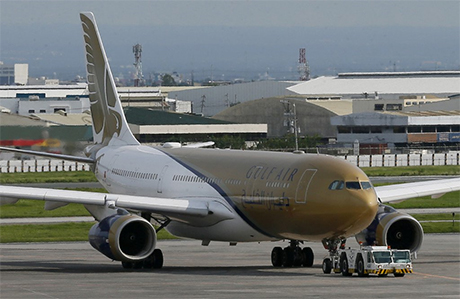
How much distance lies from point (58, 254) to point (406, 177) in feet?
204

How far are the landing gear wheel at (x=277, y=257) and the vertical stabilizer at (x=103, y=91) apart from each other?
54.8ft

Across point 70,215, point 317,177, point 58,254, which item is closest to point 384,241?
point 317,177

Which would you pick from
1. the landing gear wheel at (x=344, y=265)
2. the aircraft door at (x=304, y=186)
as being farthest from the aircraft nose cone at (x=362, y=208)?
the aircraft door at (x=304, y=186)

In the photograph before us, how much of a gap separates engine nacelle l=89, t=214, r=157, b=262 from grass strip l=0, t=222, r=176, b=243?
1733 centimetres

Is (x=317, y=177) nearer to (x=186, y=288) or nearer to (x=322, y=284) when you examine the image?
(x=322, y=284)

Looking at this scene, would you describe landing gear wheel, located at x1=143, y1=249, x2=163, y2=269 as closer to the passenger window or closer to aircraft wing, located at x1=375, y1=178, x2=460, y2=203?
the passenger window

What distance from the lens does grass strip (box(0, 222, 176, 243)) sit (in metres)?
57.9

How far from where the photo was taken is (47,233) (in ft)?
198

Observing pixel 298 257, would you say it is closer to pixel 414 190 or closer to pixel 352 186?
pixel 352 186

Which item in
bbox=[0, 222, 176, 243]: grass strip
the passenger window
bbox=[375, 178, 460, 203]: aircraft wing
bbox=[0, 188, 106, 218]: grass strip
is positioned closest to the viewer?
the passenger window

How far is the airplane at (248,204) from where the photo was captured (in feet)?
121

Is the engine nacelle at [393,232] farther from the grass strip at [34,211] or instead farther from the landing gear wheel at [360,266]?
the grass strip at [34,211]

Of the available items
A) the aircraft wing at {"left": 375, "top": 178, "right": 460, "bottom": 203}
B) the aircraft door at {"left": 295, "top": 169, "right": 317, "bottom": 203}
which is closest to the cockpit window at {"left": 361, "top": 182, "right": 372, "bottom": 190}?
the aircraft door at {"left": 295, "top": 169, "right": 317, "bottom": 203}

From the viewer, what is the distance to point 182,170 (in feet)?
153
